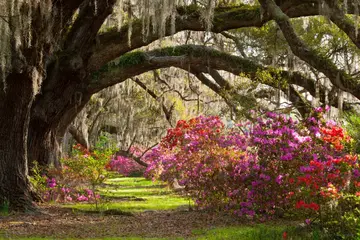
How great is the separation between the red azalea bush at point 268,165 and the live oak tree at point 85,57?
1.02m

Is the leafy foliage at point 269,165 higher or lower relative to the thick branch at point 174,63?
lower

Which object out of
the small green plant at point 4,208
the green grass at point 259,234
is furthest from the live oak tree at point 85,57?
the green grass at point 259,234

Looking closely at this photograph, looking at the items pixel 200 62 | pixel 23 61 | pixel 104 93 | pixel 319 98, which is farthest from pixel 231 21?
pixel 104 93

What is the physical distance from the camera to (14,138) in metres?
10.1

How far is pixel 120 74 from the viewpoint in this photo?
11844 mm

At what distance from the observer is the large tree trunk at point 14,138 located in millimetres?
9773

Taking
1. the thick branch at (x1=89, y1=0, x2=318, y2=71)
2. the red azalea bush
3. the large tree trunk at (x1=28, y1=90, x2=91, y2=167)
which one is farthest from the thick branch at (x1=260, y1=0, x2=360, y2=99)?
the large tree trunk at (x1=28, y1=90, x2=91, y2=167)

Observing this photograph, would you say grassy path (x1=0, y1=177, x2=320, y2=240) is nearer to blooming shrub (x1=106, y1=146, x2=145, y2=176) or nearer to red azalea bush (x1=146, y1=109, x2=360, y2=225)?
Result: red azalea bush (x1=146, y1=109, x2=360, y2=225)

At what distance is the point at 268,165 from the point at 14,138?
4685mm

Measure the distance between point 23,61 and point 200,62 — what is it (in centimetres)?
397

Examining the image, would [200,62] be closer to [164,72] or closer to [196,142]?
[196,142]

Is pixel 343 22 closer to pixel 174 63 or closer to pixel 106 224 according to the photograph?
pixel 174 63

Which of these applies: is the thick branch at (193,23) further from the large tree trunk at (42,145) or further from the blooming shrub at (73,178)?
the blooming shrub at (73,178)

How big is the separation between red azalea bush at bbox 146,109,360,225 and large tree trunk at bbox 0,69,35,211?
3352mm
